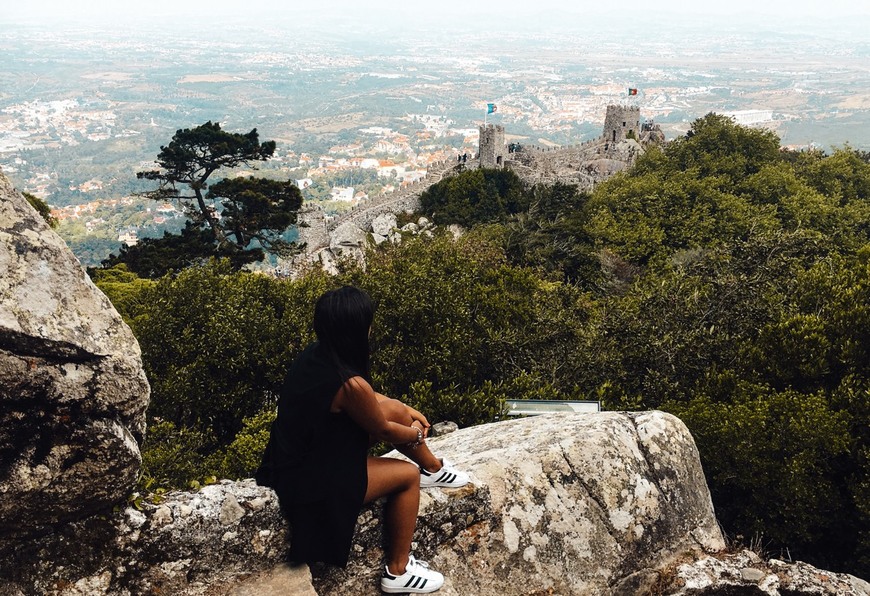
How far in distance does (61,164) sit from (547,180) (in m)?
141

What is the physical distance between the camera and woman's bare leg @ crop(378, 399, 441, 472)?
497 cm

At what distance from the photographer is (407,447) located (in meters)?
5.10

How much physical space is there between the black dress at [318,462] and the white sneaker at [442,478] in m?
0.77

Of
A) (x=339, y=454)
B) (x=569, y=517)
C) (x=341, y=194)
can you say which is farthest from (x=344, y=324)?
(x=341, y=194)

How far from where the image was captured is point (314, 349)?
182 inches

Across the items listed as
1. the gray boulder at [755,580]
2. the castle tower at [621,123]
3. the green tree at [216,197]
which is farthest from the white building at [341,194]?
the gray boulder at [755,580]

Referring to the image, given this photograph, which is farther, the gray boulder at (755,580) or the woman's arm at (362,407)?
the gray boulder at (755,580)

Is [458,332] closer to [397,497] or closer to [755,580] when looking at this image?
[755,580]

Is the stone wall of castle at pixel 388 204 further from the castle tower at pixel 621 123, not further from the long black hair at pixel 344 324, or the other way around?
the long black hair at pixel 344 324

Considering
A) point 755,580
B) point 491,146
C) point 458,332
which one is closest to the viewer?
point 755,580

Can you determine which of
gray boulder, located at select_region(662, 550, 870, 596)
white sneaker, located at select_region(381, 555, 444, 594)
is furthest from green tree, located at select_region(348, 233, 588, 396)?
white sneaker, located at select_region(381, 555, 444, 594)

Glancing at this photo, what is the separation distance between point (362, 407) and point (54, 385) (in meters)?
1.87

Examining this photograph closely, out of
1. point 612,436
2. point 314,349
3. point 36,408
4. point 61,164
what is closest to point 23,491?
point 36,408

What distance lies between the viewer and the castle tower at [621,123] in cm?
5924
